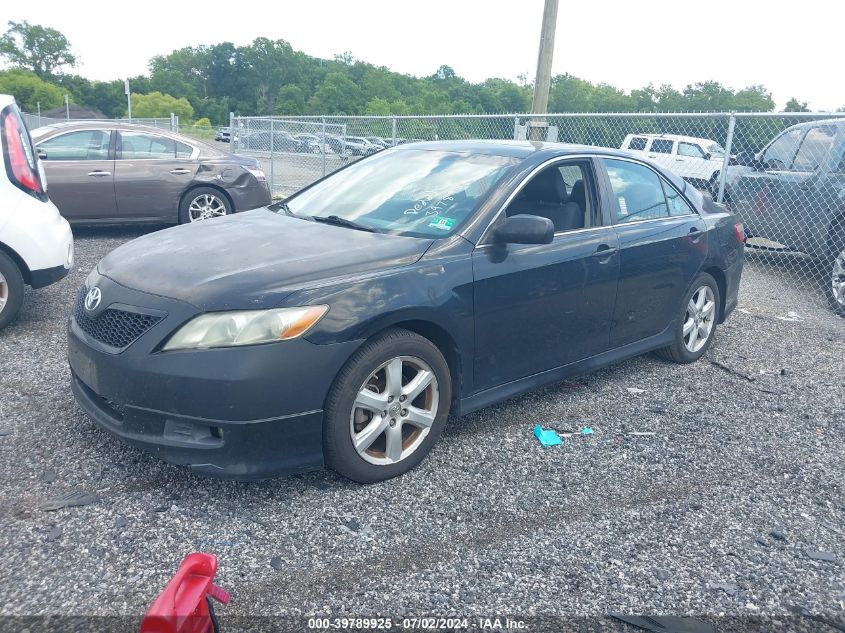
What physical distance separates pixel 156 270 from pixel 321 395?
1000 millimetres

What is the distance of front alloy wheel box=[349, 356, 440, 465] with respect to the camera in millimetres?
3385

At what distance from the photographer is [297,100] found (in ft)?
299

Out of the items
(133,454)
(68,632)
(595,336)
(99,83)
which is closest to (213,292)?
(133,454)

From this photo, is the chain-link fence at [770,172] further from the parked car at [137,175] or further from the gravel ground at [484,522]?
the gravel ground at [484,522]

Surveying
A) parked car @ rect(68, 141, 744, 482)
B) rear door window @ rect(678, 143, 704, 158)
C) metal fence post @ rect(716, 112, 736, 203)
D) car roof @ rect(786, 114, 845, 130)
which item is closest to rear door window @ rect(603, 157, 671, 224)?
parked car @ rect(68, 141, 744, 482)

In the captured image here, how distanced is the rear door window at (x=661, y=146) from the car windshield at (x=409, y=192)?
1012 cm

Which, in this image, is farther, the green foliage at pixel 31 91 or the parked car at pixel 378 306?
the green foliage at pixel 31 91

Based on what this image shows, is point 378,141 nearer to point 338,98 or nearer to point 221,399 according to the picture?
point 221,399

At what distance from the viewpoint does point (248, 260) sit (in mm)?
3463

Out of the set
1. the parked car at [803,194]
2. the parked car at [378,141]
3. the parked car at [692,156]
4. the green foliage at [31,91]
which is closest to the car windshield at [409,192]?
the parked car at [692,156]

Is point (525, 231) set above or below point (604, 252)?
above

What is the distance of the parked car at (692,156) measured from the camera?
30.6 ft

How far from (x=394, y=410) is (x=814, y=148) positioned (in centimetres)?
701

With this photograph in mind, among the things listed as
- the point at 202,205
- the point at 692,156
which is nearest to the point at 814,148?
the point at 692,156
